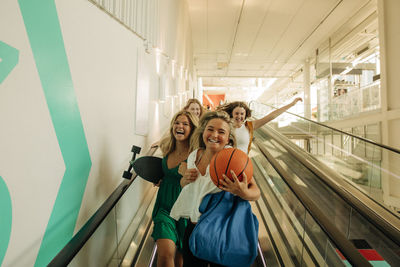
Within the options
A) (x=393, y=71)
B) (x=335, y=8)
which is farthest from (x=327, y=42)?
(x=393, y=71)

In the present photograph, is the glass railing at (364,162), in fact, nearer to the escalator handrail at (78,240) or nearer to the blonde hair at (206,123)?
the blonde hair at (206,123)

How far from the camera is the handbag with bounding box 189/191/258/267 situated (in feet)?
3.86

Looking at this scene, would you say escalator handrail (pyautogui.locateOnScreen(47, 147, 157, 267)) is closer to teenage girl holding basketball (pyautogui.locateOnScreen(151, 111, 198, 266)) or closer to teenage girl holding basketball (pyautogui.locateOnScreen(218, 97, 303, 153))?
teenage girl holding basketball (pyautogui.locateOnScreen(151, 111, 198, 266))

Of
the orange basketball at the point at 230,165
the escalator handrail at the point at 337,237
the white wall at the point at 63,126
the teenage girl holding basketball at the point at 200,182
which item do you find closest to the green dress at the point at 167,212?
the teenage girl holding basketball at the point at 200,182

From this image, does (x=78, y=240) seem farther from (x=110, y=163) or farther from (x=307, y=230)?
(x=307, y=230)

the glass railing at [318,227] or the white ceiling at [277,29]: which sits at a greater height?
the white ceiling at [277,29]

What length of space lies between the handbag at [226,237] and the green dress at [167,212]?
0.56 m

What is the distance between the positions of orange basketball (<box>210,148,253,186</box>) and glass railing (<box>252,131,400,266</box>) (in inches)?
28.4

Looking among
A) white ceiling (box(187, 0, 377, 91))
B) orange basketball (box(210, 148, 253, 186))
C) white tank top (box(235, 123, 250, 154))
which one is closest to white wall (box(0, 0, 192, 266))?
orange basketball (box(210, 148, 253, 186))

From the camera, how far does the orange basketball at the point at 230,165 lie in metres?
1.29

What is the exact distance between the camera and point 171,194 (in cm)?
196

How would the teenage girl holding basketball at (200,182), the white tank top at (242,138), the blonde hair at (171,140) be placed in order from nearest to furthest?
the teenage girl holding basketball at (200,182), the blonde hair at (171,140), the white tank top at (242,138)

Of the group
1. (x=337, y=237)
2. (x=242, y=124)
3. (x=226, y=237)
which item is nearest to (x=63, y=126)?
(x=226, y=237)

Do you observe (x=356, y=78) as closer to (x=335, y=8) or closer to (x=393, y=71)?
(x=335, y=8)
